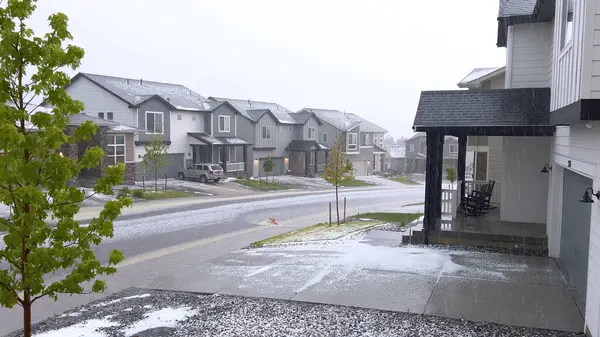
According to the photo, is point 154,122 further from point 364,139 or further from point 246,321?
point 246,321


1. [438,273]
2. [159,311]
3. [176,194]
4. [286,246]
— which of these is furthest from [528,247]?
[176,194]

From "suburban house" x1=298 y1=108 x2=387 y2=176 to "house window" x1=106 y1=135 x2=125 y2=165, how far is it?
75.9ft

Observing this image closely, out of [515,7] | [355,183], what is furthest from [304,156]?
[515,7]

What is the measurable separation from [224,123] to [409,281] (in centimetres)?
3439

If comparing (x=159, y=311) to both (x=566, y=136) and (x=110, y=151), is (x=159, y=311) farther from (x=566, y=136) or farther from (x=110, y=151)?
(x=110, y=151)

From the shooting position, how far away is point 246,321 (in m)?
6.92

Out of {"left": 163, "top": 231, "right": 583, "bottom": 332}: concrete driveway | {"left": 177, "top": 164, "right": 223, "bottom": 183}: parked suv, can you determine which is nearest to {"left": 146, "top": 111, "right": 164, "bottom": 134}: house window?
{"left": 177, "top": 164, "right": 223, "bottom": 183}: parked suv

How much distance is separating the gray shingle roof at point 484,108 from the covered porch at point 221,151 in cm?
2775

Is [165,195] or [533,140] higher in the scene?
[533,140]

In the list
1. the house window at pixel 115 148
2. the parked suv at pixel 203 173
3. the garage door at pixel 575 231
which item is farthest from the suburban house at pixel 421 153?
the garage door at pixel 575 231

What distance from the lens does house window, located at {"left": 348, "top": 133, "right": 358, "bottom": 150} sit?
5279 cm

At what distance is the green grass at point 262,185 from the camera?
118ft

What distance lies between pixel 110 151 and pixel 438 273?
87.7ft

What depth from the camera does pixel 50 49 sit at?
497cm
